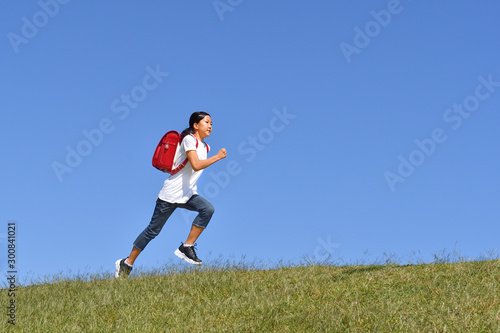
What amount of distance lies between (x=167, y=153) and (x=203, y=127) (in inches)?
29.6

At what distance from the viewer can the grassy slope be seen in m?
6.27

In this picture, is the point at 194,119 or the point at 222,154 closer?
the point at 222,154

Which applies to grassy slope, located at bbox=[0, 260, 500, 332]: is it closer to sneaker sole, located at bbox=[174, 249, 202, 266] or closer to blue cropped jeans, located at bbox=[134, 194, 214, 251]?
sneaker sole, located at bbox=[174, 249, 202, 266]

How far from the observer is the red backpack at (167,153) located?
351 inches

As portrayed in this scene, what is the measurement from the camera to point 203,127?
9094 millimetres

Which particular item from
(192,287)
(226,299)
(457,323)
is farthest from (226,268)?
(457,323)

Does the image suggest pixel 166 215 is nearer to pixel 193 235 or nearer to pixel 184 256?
pixel 193 235

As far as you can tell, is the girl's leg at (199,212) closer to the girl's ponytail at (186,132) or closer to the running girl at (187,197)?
the running girl at (187,197)

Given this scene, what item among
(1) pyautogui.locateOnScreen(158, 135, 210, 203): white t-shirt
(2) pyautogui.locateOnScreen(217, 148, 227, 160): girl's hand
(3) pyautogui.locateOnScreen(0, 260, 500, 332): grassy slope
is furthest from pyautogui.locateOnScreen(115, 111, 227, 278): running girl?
(3) pyautogui.locateOnScreen(0, 260, 500, 332): grassy slope

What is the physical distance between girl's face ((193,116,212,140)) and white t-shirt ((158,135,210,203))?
0.18 meters

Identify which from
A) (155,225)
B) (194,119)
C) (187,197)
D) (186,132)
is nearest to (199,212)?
(187,197)

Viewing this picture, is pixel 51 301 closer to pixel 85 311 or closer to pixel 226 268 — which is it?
pixel 85 311

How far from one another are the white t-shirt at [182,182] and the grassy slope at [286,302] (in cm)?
131

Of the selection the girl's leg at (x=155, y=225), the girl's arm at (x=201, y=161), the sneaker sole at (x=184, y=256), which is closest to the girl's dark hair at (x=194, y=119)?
the girl's arm at (x=201, y=161)
